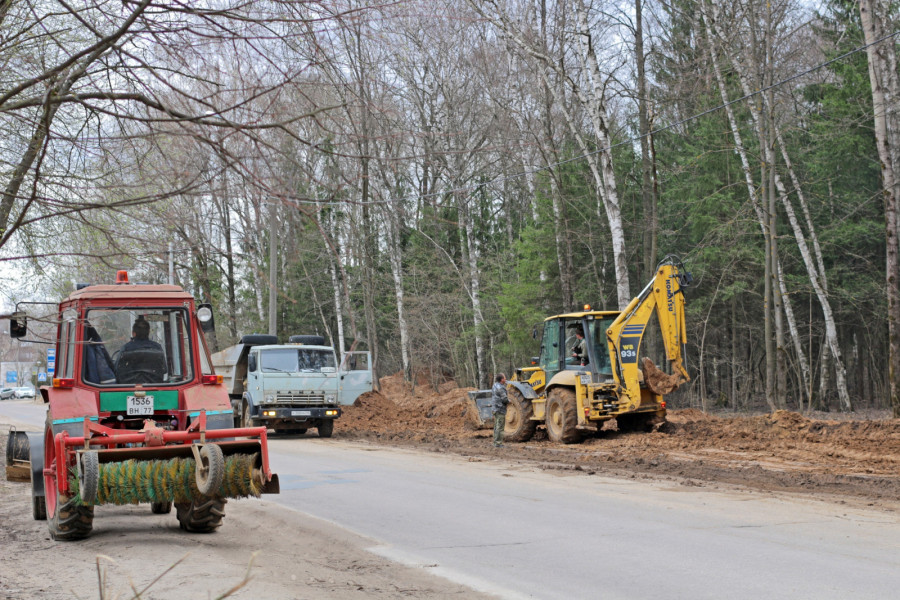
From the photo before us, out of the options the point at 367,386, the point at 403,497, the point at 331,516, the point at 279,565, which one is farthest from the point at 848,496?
the point at 367,386

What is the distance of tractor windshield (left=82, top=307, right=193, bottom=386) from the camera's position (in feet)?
31.6

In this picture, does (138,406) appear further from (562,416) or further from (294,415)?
(294,415)

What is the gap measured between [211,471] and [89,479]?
3.47 ft

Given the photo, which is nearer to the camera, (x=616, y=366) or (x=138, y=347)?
(x=138, y=347)

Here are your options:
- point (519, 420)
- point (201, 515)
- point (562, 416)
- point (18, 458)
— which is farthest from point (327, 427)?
point (201, 515)

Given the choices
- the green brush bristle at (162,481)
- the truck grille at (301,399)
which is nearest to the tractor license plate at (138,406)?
the green brush bristle at (162,481)

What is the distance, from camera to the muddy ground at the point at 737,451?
44.3 feet

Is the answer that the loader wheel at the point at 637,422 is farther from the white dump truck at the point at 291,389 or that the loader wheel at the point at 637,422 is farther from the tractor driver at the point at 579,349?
the white dump truck at the point at 291,389

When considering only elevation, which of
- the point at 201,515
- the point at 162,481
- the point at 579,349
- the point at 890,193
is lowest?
the point at 201,515

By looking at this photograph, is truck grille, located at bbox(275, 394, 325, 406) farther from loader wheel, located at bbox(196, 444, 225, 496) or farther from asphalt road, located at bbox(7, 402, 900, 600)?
loader wheel, located at bbox(196, 444, 225, 496)

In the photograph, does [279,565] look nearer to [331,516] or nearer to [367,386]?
[331,516]

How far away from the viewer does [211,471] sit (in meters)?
7.99

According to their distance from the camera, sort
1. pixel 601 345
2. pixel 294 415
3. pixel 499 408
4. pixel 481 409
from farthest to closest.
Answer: pixel 294 415 → pixel 481 409 → pixel 499 408 → pixel 601 345

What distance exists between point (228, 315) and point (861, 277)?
35497mm
